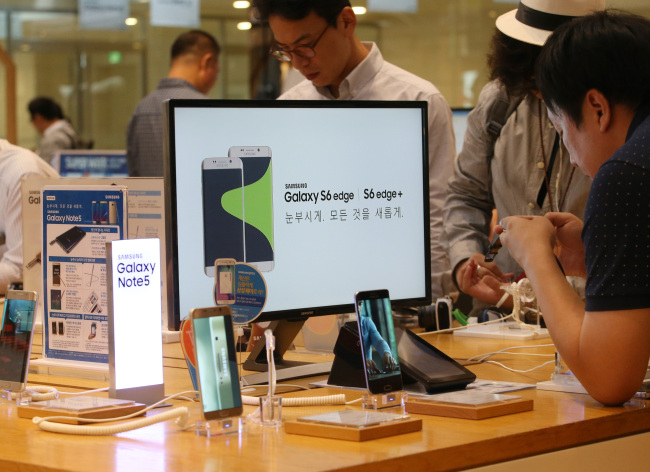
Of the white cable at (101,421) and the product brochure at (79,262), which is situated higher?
the product brochure at (79,262)

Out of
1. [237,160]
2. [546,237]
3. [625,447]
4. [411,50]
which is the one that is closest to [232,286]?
[237,160]

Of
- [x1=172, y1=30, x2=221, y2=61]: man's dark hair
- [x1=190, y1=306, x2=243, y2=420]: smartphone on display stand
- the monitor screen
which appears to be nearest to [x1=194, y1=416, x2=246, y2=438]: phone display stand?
[x1=190, y1=306, x2=243, y2=420]: smartphone on display stand

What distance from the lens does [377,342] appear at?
4.96ft

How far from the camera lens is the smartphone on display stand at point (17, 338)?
1.57 m

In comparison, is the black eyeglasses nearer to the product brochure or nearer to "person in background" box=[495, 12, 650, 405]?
the product brochure

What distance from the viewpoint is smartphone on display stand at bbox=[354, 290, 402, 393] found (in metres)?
1.48

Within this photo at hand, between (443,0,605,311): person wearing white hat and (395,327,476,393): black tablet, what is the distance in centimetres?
63

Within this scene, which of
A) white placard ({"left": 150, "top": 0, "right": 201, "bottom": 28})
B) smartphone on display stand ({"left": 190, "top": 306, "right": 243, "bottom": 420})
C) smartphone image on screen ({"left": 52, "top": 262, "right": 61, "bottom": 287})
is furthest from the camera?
white placard ({"left": 150, "top": 0, "right": 201, "bottom": 28})

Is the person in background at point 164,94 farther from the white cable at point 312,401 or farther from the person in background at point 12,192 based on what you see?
the white cable at point 312,401

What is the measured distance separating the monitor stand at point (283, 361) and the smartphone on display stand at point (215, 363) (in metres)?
0.41

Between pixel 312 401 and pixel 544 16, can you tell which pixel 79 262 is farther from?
pixel 544 16

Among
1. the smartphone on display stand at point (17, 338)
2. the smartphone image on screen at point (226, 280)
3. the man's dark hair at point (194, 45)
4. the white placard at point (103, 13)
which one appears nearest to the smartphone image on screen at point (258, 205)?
the smartphone image on screen at point (226, 280)

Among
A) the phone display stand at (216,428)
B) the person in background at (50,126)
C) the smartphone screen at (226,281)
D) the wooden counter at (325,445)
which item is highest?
the person in background at (50,126)

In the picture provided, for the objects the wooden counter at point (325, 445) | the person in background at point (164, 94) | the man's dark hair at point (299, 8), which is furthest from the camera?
the person in background at point (164, 94)
